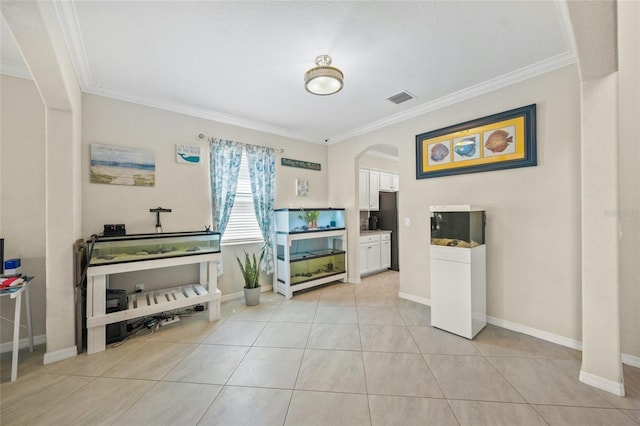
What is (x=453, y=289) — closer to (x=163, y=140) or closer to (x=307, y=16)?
(x=307, y=16)

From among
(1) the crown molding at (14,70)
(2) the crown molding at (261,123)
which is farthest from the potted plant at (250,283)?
(1) the crown molding at (14,70)

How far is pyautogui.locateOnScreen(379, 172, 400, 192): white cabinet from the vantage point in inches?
228

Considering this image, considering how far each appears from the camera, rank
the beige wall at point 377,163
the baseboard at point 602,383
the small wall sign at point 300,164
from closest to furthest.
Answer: the baseboard at point 602,383, the small wall sign at point 300,164, the beige wall at point 377,163

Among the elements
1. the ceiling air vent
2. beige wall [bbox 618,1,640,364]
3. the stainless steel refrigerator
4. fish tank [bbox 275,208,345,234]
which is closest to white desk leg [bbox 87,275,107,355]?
fish tank [bbox 275,208,345,234]

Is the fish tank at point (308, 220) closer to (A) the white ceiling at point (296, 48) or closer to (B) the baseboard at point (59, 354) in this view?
(A) the white ceiling at point (296, 48)

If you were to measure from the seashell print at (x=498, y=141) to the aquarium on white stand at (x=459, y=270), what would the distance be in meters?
0.75

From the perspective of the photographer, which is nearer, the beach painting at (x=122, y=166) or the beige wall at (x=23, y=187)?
the beige wall at (x=23, y=187)

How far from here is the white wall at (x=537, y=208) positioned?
2.33 meters

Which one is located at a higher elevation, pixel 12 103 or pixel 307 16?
pixel 307 16

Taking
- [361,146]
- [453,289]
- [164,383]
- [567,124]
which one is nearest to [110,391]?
[164,383]

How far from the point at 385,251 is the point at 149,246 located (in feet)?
14.2

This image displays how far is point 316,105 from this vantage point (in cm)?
336

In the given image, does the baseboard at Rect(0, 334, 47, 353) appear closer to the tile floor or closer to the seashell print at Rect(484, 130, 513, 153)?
the tile floor

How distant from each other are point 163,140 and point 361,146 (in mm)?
3061
